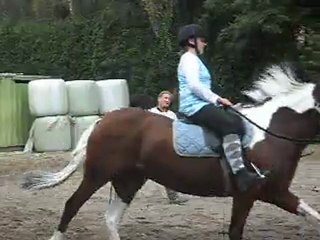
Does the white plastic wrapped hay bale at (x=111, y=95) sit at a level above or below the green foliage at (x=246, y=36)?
below

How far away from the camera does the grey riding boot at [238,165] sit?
7395 mm

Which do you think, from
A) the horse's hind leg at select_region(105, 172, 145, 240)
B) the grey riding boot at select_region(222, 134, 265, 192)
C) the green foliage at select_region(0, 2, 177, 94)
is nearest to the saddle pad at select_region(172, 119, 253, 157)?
the grey riding boot at select_region(222, 134, 265, 192)

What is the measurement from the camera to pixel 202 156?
7762 mm

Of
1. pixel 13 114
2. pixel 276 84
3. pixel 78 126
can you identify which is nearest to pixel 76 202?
pixel 276 84

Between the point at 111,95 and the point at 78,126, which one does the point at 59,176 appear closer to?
the point at 78,126

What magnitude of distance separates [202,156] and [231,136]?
417 millimetres

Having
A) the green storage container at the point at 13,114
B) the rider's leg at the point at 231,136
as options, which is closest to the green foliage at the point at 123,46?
the green storage container at the point at 13,114

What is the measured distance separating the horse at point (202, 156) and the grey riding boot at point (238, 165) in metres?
0.07

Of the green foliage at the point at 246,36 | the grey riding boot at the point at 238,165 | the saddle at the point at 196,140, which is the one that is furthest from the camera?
the green foliage at the point at 246,36

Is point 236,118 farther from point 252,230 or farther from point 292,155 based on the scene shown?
point 252,230

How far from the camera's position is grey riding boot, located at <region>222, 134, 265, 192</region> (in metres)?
7.39

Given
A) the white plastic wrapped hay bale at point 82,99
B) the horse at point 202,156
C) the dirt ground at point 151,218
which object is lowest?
the white plastic wrapped hay bale at point 82,99

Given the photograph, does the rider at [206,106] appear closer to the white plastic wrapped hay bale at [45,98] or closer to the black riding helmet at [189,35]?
the black riding helmet at [189,35]

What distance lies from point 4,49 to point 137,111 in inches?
863
